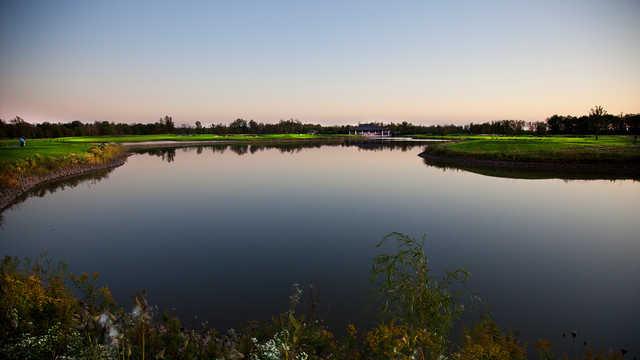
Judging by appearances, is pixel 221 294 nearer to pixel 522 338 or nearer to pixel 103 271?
pixel 103 271

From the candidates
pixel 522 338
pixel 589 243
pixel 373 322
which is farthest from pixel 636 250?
pixel 373 322

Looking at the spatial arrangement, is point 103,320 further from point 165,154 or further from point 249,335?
point 165,154

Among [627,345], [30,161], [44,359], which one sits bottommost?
[627,345]

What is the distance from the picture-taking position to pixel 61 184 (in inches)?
1270

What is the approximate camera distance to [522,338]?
8.87m

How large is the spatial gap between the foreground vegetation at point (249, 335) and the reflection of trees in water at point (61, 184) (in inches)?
856

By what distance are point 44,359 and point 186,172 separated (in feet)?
128

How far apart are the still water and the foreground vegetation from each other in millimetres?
1990

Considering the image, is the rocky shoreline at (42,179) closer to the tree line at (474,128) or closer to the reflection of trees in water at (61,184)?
the reflection of trees in water at (61,184)

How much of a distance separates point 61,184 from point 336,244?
99.1ft

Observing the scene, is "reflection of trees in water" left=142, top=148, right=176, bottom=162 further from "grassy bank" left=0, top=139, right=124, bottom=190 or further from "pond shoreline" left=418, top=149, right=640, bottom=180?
"pond shoreline" left=418, top=149, right=640, bottom=180

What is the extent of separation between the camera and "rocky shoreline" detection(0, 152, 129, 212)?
24.1m

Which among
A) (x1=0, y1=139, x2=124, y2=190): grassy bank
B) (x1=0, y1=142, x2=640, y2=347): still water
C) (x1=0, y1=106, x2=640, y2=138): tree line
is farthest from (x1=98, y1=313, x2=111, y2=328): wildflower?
(x1=0, y1=106, x2=640, y2=138): tree line

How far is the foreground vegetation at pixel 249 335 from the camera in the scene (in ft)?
16.9
